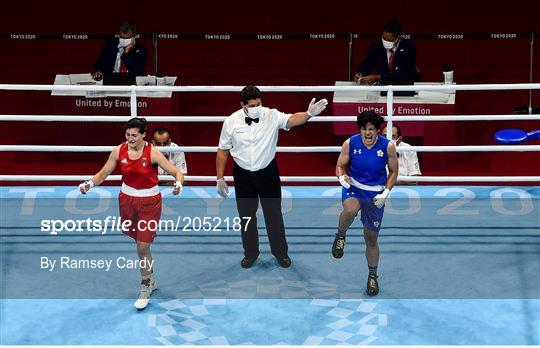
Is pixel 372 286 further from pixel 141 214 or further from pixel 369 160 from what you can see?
pixel 141 214

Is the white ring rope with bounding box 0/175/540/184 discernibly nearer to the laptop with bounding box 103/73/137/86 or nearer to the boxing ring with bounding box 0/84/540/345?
the boxing ring with bounding box 0/84/540/345

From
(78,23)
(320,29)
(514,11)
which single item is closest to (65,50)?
(78,23)

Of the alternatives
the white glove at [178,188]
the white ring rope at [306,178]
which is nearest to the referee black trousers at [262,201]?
the white glove at [178,188]

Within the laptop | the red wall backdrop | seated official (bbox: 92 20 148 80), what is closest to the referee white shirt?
the laptop

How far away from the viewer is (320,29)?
44.2 feet

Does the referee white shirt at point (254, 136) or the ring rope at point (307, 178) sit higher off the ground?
the referee white shirt at point (254, 136)

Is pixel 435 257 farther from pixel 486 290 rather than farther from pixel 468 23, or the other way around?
pixel 468 23

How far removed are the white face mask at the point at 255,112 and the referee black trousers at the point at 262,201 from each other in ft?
1.30

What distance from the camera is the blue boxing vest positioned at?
7.43 m

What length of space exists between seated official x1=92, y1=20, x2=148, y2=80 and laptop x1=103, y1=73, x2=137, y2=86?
1.81ft

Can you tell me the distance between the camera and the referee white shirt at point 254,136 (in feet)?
25.7

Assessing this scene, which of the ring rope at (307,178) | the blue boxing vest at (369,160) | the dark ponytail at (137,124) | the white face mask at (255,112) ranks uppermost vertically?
the white face mask at (255,112)

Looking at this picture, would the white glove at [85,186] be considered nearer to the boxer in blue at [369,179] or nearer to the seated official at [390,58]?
the boxer in blue at [369,179]

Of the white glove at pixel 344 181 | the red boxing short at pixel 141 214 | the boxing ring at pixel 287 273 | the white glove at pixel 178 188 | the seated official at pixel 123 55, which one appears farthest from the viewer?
the seated official at pixel 123 55
